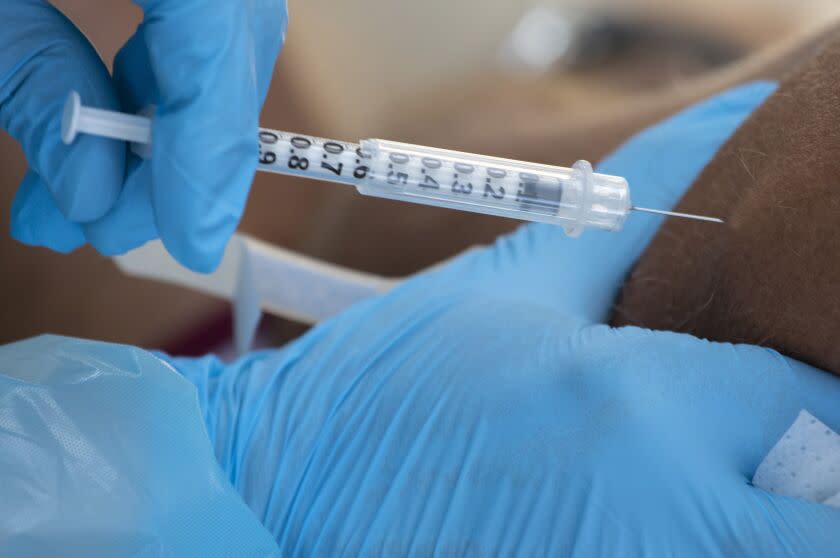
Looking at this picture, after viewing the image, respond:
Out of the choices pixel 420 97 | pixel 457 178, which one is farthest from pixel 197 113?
pixel 420 97

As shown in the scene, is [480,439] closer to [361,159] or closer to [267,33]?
[361,159]

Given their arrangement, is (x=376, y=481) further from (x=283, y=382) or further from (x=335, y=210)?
(x=335, y=210)

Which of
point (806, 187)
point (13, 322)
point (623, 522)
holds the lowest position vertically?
point (13, 322)

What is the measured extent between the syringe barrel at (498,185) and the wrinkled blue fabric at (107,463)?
1.04ft

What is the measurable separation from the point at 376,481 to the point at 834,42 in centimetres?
70

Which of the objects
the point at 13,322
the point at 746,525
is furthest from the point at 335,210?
the point at 746,525

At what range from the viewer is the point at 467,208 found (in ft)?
2.62

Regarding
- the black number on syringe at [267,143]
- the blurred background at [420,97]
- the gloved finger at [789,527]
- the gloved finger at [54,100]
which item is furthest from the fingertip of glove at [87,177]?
the gloved finger at [789,527]

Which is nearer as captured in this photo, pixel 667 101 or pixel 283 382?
pixel 283 382

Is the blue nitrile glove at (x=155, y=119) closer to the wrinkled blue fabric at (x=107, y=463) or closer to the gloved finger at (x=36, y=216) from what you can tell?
the gloved finger at (x=36, y=216)

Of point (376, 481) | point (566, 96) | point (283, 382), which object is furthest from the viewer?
point (566, 96)

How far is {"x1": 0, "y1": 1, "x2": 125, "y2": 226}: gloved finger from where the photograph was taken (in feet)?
2.35

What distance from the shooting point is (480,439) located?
0.75 meters

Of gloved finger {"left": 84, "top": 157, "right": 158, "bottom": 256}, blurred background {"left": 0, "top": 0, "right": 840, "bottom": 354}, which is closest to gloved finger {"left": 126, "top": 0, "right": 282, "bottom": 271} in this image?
gloved finger {"left": 84, "top": 157, "right": 158, "bottom": 256}
